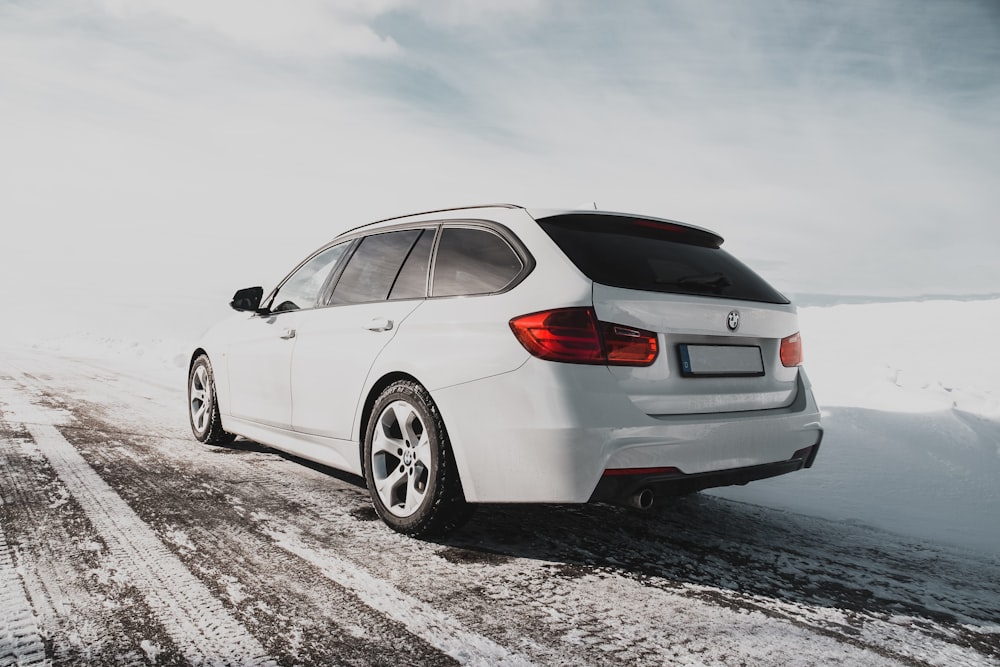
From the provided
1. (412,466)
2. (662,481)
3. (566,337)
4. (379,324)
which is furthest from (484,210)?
(662,481)

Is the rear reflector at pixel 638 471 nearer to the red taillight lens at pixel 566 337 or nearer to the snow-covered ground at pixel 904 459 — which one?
the red taillight lens at pixel 566 337

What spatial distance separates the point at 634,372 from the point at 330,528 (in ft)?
5.71

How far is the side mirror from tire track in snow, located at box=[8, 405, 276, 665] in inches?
57.8

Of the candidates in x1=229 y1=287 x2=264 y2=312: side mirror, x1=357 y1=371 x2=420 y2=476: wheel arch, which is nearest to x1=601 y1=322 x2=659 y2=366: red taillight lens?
x1=357 y1=371 x2=420 y2=476: wheel arch

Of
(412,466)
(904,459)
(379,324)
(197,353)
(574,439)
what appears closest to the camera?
(574,439)

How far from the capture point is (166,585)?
2.58m

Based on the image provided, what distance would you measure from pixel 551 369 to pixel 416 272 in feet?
4.10

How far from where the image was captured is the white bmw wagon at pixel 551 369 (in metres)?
2.74

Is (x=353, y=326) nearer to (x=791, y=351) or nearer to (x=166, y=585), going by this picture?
(x=166, y=585)

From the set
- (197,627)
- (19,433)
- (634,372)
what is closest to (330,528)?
(197,627)

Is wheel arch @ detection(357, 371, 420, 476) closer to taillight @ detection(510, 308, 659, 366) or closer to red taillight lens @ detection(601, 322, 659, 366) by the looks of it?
taillight @ detection(510, 308, 659, 366)

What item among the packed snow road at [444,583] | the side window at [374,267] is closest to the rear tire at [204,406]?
the packed snow road at [444,583]

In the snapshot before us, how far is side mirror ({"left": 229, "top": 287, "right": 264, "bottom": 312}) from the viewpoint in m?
5.06

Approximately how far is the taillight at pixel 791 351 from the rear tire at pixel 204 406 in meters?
4.28
